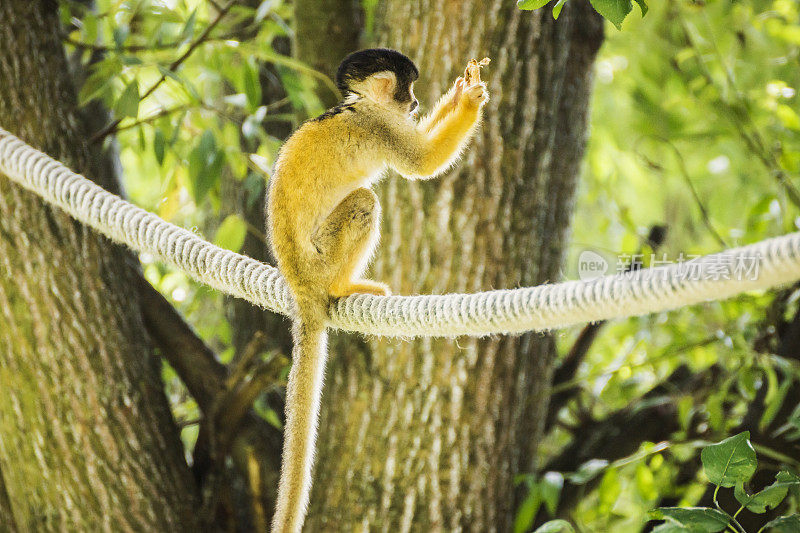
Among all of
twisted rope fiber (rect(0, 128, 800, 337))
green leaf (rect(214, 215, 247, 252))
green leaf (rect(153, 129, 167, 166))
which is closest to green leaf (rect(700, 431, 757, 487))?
twisted rope fiber (rect(0, 128, 800, 337))

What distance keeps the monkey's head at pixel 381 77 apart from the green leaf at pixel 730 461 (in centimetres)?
139

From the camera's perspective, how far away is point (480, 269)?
8.79 ft

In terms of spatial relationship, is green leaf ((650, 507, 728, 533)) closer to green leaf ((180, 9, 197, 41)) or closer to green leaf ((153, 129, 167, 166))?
green leaf ((153, 129, 167, 166))

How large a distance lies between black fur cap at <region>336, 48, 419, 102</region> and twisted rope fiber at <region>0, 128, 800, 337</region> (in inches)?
26.6

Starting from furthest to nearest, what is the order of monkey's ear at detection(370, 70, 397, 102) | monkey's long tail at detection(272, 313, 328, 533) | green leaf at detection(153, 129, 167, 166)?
green leaf at detection(153, 129, 167, 166) → monkey's ear at detection(370, 70, 397, 102) → monkey's long tail at detection(272, 313, 328, 533)

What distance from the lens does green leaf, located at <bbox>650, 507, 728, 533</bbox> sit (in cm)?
146

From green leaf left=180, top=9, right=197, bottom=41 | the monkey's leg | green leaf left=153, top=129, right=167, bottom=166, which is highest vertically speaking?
green leaf left=180, top=9, right=197, bottom=41

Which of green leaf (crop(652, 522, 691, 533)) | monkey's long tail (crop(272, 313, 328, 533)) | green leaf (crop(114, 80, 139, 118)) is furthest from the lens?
green leaf (crop(114, 80, 139, 118))

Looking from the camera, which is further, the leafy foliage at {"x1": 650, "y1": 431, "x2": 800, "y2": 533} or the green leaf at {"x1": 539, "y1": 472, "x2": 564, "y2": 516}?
the green leaf at {"x1": 539, "y1": 472, "x2": 564, "y2": 516}

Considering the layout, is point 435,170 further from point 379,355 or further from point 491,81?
point 379,355

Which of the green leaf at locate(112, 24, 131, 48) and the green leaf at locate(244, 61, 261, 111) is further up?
the green leaf at locate(112, 24, 131, 48)

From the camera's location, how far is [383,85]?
7.88 ft

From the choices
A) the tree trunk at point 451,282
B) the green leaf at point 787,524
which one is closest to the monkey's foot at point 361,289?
the tree trunk at point 451,282

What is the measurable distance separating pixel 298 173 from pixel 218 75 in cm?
96
